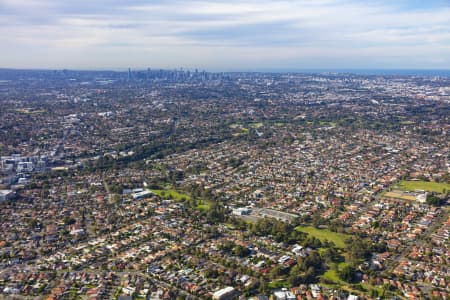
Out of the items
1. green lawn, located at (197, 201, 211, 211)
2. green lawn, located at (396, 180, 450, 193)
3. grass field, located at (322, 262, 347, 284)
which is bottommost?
grass field, located at (322, 262, 347, 284)

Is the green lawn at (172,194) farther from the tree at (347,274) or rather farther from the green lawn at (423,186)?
the green lawn at (423,186)

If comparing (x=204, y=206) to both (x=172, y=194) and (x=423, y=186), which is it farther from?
(x=423, y=186)

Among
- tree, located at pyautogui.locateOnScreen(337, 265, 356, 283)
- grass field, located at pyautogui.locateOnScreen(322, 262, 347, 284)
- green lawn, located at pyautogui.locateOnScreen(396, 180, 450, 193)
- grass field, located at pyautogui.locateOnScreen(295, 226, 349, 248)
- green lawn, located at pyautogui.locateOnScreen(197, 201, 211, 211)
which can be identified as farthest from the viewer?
green lawn, located at pyautogui.locateOnScreen(396, 180, 450, 193)

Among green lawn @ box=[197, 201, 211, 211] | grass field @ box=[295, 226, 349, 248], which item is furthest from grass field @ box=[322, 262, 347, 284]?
green lawn @ box=[197, 201, 211, 211]

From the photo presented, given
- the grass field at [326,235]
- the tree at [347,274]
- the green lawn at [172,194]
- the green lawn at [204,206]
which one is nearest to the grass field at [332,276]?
the tree at [347,274]

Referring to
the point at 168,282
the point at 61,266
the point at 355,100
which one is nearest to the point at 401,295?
the point at 168,282

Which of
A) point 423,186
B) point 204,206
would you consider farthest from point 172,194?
point 423,186

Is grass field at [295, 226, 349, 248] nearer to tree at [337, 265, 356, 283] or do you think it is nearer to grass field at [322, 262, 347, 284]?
grass field at [322, 262, 347, 284]
